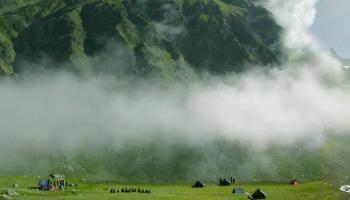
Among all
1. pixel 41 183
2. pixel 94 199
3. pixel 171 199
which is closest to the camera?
pixel 94 199

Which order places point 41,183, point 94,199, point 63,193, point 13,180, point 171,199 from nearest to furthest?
1. point 94,199
2. point 171,199
3. point 63,193
4. point 41,183
5. point 13,180

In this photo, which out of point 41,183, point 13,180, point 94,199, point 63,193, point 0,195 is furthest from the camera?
point 13,180

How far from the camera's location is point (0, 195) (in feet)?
291

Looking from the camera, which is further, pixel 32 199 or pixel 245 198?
pixel 245 198

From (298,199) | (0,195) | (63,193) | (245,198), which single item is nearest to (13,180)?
(63,193)

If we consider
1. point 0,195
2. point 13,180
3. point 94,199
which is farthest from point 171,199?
point 13,180

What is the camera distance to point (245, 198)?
114000 millimetres

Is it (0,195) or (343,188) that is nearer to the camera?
(0,195)

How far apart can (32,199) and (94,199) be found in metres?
11.6

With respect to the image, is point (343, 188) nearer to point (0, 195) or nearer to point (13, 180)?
point (0, 195)

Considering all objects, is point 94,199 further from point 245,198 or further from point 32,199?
point 245,198

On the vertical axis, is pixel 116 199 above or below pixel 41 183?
below

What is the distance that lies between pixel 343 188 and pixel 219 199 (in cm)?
2912

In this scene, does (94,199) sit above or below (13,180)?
below
